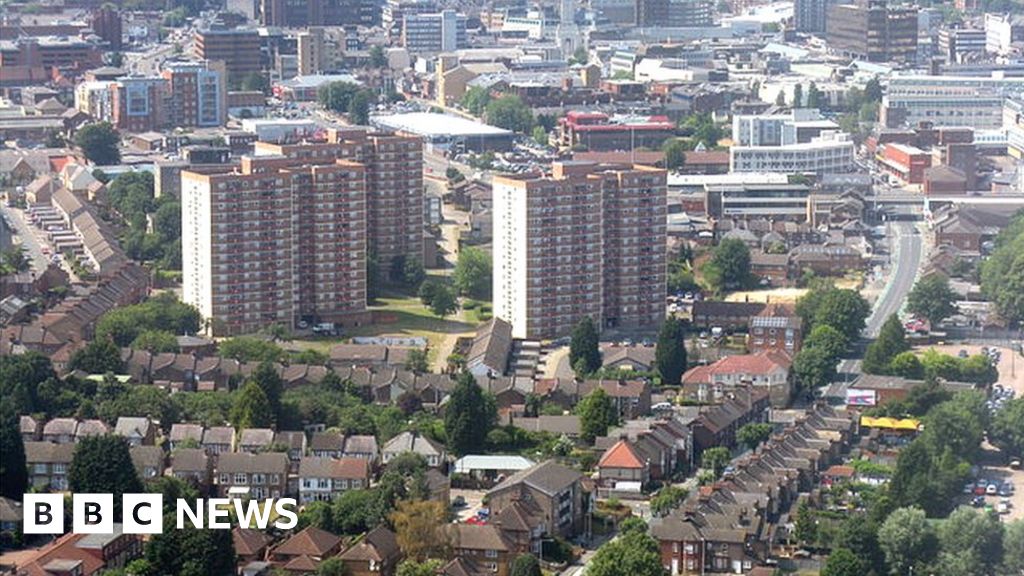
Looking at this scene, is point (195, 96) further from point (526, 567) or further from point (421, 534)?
point (526, 567)

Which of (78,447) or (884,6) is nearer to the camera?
(78,447)

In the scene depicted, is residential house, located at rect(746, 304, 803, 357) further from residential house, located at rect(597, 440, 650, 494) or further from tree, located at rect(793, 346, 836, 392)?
residential house, located at rect(597, 440, 650, 494)

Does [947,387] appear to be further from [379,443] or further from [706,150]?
[706,150]

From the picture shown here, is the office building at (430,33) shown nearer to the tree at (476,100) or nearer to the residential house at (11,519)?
the tree at (476,100)

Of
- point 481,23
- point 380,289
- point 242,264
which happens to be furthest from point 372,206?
point 481,23

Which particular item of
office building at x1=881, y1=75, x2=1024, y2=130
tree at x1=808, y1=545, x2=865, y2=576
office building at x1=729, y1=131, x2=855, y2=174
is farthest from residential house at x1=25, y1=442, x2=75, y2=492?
office building at x1=881, y1=75, x2=1024, y2=130

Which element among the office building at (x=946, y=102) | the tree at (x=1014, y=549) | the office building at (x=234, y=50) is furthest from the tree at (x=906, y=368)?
the office building at (x=234, y=50)
